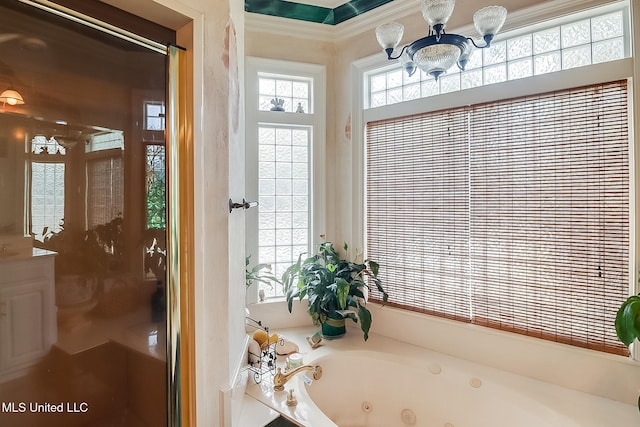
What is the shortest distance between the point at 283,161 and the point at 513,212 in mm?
1558

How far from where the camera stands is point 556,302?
68.7 inches

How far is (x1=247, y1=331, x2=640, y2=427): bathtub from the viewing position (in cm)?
154

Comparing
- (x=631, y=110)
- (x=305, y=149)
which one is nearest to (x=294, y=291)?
(x=305, y=149)

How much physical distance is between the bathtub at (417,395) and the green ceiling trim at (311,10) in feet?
7.57

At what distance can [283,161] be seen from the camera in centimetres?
250

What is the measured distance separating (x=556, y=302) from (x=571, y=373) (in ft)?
1.17

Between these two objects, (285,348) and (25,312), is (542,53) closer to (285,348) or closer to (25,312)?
(285,348)

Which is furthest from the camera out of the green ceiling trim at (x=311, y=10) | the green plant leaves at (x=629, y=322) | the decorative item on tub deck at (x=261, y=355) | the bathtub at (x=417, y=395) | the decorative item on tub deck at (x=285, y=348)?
the green ceiling trim at (x=311, y=10)

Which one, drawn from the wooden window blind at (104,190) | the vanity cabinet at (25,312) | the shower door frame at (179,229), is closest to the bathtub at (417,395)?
the shower door frame at (179,229)

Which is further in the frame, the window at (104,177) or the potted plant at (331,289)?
the potted plant at (331,289)

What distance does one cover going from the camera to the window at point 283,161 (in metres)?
2.37

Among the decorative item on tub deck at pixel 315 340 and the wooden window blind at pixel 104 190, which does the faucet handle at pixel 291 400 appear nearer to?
the decorative item on tub deck at pixel 315 340

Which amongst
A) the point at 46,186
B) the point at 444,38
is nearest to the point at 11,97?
the point at 46,186

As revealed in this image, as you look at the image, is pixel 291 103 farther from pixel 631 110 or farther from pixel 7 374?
pixel 7 374
